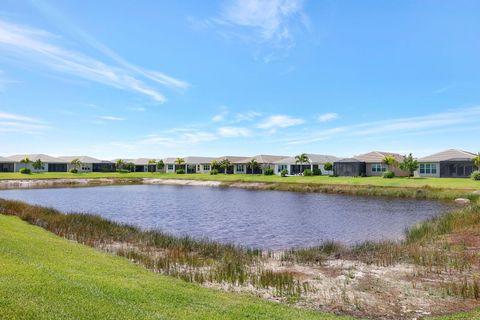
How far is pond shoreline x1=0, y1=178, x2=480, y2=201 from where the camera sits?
4781cm

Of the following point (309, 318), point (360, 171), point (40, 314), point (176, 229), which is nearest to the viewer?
point (40, 314)

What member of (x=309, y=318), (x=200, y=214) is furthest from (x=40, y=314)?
(x=200, y=214)

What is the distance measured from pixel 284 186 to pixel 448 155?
31160 mm

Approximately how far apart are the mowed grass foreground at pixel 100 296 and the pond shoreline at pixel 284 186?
40.2 metres

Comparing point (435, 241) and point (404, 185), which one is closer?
point (435, 241)

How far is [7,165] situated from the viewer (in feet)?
346

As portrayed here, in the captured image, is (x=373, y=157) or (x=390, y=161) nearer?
(x=390, y=161)

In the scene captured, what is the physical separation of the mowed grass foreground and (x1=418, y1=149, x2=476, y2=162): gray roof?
67.7 metres

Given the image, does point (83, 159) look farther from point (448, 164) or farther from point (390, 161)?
point (448, 164)

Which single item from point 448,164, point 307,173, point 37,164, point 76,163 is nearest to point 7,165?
point 37,164

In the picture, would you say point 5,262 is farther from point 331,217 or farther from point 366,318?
point 331,217

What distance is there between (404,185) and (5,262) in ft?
185

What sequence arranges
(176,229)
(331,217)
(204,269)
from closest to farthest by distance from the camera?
1. (204,269)
2. (176,229)
3. (331,217)

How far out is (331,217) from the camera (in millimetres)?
33094
